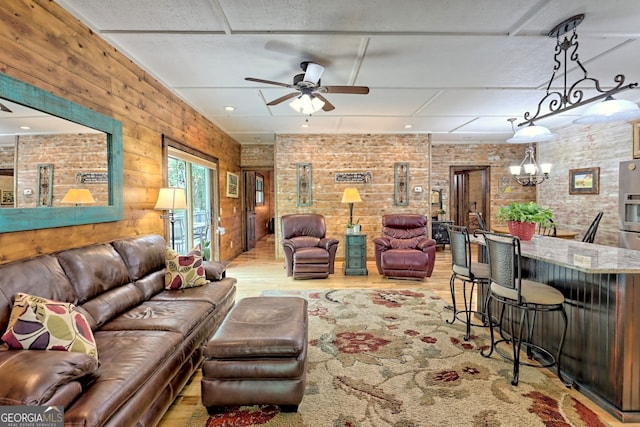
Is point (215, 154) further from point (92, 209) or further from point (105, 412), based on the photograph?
point (105, 412)

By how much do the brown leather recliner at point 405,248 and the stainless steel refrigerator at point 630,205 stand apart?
9.00ft

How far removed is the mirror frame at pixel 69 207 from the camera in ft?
6.15

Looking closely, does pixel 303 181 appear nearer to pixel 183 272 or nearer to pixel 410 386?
pixel 183 272

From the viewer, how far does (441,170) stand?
795cm

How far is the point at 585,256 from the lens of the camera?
216 cm

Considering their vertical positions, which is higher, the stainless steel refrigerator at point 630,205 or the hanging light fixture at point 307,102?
the hanging light fixture at point 307,102

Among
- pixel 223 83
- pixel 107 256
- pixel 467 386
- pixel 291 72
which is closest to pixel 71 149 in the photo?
pixel 107 256

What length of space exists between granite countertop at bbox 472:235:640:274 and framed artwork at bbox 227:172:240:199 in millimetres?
5524

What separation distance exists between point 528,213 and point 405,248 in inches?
100

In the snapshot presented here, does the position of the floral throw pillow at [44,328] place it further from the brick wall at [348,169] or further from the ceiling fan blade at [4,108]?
the brick wall at [348,169]

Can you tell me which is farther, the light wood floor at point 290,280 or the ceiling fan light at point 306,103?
the light wood floor at point 290,280

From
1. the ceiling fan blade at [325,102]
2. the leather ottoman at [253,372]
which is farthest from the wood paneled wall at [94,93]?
the ceiling fan blade at [325,102]

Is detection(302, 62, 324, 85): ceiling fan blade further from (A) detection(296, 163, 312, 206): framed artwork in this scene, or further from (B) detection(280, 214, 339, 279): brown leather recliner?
(A) detection(296, 163, 312, 206): framed artwork

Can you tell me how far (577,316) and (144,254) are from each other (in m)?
3.52
